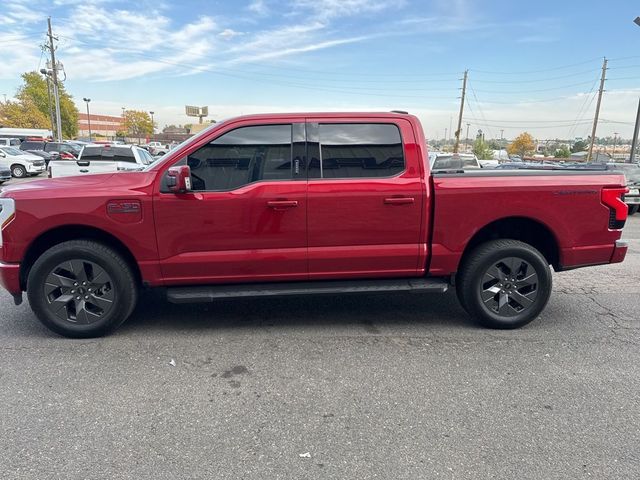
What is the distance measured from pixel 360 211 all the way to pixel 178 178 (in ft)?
5.12

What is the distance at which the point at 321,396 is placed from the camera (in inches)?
121

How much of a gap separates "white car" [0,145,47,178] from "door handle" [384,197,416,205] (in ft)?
83.8

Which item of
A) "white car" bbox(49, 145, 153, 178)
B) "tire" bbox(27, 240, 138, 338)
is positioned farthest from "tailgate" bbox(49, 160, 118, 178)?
"tire" bbox(27, 240, 138, 338)

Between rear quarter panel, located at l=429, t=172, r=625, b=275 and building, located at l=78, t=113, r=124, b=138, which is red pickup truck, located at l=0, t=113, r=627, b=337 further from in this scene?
building, located at l=78, t=113, r=124, b=138

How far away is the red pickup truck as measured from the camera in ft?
12.4

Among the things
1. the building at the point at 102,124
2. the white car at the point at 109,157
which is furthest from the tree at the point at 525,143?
the building at the point at 102,124

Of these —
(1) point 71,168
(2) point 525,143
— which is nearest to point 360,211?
(1) point 71,168

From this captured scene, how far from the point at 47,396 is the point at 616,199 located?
16.3 feet

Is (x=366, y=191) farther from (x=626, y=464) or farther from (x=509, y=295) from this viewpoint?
(x=626, y=464)

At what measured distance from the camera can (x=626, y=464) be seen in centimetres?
240

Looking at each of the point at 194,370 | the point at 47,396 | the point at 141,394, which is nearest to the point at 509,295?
the point at 194,370

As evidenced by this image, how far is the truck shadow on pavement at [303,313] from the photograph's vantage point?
432 cm

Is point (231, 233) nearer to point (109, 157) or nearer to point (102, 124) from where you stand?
point (109, 157)

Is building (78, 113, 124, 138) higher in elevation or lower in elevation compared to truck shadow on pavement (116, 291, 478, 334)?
higher
